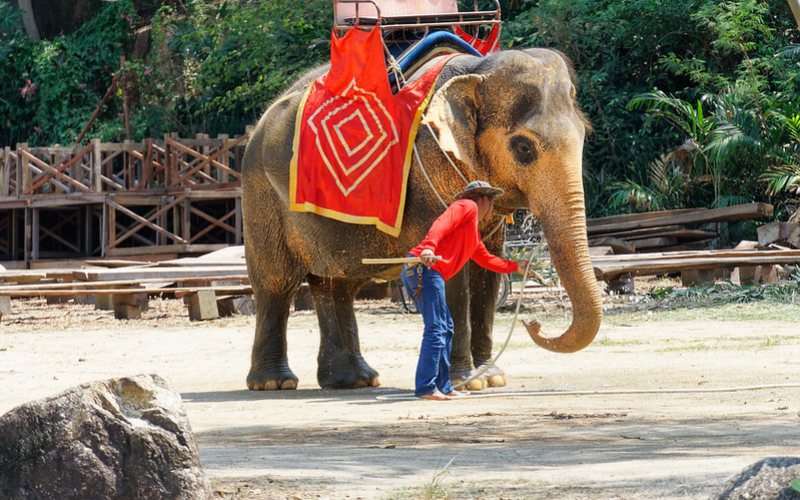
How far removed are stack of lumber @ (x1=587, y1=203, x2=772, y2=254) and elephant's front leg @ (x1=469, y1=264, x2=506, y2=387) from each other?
10.1 m

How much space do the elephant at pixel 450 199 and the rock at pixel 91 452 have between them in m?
4.27

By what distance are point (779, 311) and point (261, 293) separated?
614 centimetres

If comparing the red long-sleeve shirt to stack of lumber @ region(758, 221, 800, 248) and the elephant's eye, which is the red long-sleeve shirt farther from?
stack of lumber @ region(758, 221, 800, 248)

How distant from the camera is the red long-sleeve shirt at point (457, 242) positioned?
9.12 m

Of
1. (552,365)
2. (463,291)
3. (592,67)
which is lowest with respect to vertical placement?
(552,365)

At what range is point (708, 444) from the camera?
6664 mm

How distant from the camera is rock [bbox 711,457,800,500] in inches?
156

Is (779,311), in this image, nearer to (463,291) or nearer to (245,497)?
(463,291)

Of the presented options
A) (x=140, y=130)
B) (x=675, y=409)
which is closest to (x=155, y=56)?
(x=140, y=130)

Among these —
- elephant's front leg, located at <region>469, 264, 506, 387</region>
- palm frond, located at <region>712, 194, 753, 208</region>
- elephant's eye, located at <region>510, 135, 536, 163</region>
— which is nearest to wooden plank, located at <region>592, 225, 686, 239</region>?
palm frond, located at <region>712, 194, 753, 208</region>

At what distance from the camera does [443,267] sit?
30.3 ft

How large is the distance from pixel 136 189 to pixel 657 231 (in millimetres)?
10201

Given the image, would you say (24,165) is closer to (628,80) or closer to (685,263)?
(628,80)

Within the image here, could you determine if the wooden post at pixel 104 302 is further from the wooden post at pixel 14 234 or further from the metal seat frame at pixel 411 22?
the wooden post at pixel 14 234
